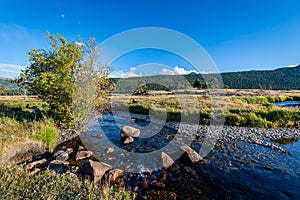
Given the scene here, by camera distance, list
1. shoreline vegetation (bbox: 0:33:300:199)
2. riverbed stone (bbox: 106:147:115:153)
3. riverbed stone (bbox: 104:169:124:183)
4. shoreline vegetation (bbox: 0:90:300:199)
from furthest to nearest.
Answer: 1. riverbed stone (bbox: 106:147:115:153)
2. riverbed stone (bbox: 104:169:124:183)
3. shoreline vegetation (bbox: 0:33:300:199)
4. shoreline vegetation (bbox: 0:90:300:199)

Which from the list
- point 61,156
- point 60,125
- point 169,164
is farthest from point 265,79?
point 61,156

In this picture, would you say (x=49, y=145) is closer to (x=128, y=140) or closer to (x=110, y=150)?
(x=110, y=150)

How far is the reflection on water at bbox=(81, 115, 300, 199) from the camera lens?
564 centimetres

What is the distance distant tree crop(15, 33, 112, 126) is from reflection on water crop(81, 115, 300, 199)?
3.64 metres

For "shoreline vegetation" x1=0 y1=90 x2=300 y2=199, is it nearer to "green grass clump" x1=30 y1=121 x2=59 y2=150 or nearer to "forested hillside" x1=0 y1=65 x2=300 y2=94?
"green grass clump" x1=30 y1=121 x2=59 y2=150

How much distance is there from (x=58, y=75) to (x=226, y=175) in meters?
10.8

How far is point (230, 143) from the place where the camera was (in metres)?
10.6

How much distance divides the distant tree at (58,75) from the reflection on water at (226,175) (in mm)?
3636

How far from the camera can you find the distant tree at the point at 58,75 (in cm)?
1017

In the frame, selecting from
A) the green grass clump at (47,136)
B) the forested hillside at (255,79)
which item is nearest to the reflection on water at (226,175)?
the green grass clump at (47,136)

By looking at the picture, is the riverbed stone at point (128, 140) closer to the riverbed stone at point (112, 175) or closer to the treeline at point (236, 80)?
the riverbed stone at point (112, 175)

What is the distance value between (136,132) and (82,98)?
4576mm

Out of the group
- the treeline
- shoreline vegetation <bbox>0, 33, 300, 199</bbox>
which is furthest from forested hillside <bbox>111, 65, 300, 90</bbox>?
shoreline vegetation <bbox>0, 33, 300, 199</bbox>

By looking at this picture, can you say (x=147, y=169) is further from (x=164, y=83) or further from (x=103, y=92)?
(x=164, y=83)
